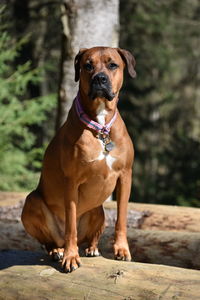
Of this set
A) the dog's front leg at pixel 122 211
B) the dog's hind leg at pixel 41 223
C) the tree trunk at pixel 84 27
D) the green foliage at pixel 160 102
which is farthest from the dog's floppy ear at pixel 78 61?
the green foliage at pixel 160 102

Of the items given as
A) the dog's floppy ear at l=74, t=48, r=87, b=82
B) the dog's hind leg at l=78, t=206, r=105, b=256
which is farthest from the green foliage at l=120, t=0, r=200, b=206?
the dog's floppy ear at l=74, t=48, r=87, b=82

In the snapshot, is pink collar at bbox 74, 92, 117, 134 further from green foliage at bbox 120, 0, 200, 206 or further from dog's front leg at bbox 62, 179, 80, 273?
green foliage at bbox 120, 0, 200, 206

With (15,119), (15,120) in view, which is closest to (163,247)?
(15,120)

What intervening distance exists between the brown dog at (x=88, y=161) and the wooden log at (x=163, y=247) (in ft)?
1.77

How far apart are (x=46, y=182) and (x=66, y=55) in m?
3.29

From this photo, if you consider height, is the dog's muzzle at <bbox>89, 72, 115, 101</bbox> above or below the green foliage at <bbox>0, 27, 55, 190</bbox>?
above

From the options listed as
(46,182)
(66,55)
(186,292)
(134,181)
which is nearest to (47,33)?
(134,181)

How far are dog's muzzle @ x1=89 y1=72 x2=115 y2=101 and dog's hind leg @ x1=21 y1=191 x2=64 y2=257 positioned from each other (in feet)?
3.79

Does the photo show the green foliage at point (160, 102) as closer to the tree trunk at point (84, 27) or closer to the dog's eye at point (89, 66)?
the tree trunk at point (84, 27)

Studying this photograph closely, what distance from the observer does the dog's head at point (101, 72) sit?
4098 millimetres

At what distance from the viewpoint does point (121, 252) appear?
175 inches

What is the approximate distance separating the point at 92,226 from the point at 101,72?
1.46 m

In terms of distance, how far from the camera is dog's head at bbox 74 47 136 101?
410cm

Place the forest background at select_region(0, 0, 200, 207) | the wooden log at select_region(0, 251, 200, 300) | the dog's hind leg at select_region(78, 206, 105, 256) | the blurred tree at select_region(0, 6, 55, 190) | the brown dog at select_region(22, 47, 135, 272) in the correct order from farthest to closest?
the forest background at select_region(0, 0, 200, 207) < the blurred tree at select_region(0, 6, 55, 190) < the dog's hind leg at select_region(78, 206, 105, 256) < the brown dog at select_region(22, 47, 135, 272) < the wooden log at select_region(0, 251, 200, 300)
